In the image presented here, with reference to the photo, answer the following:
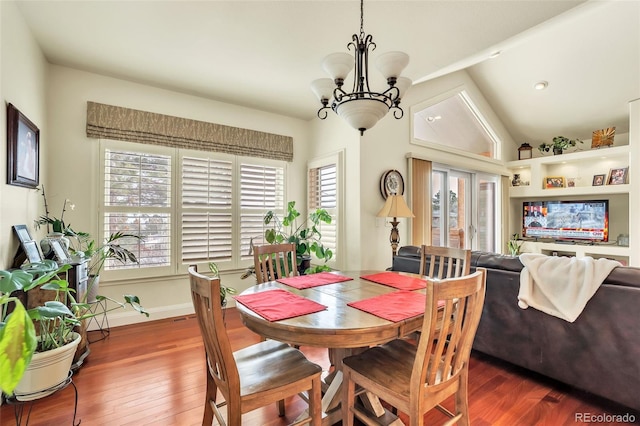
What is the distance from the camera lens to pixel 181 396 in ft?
6.61

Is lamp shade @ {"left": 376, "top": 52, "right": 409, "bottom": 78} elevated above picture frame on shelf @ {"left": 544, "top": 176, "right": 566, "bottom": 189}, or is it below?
above

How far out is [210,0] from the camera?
2141mm

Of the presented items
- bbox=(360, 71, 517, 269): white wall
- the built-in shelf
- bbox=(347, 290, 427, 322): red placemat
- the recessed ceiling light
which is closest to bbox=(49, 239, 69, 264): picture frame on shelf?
bbox=(347, 290, 427, 322): red placemat

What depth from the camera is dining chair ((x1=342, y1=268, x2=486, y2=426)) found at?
1169 millimetres

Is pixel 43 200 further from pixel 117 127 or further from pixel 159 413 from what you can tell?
pixel 159 413

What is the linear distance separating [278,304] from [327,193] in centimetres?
261

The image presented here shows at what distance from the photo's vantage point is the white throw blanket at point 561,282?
1843 mm

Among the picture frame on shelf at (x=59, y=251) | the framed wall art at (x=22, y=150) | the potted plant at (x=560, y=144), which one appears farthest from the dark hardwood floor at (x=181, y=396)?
the potted plant at (x=560, y=144)

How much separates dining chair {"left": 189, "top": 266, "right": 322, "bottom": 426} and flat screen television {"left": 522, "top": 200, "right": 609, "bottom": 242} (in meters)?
5.79

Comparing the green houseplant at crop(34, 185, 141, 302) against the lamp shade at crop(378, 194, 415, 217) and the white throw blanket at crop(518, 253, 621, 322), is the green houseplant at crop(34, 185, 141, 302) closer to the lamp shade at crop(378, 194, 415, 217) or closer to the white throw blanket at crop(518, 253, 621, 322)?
the lamp shade at crop(378, 194, 415, 217)

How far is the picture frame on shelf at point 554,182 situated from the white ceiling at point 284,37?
5.79 ft

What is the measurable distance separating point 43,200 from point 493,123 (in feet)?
21.3

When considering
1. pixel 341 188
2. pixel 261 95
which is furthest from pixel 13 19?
pixel 341 188

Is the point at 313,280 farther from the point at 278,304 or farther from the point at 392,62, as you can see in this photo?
the point at 392,62
